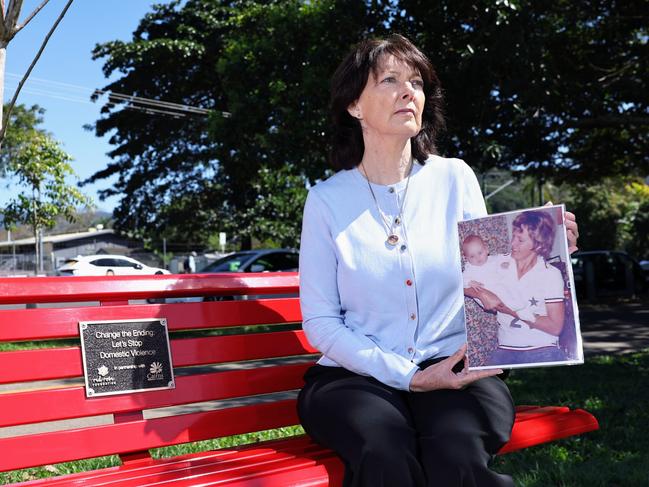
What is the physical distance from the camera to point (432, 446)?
91.0 inches

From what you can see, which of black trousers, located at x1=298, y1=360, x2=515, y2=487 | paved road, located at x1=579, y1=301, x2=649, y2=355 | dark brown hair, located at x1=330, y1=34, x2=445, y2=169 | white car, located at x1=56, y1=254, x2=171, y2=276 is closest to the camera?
black trousers, located at x1=298, y1=360, x2=515, y2=487

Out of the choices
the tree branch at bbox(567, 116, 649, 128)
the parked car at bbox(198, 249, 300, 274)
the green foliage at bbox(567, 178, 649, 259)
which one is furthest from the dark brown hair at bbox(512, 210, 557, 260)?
the green foliage at bbox(567, 178, 649, 259)

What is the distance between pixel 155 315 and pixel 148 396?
11.4 inches

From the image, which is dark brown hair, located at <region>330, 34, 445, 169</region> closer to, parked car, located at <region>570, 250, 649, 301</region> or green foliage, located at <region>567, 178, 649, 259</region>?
parked car, located at <region>570, 250, 649, 301</region>

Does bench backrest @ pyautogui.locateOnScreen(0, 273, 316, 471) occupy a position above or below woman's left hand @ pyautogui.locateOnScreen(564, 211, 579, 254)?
below

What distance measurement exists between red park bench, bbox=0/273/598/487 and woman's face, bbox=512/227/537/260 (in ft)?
2.61

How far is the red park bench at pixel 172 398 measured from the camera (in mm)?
2516

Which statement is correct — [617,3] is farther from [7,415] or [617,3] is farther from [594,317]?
[7,415]

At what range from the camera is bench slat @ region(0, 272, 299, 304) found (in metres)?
2.64

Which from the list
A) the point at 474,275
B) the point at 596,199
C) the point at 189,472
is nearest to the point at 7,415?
the point at 189,472

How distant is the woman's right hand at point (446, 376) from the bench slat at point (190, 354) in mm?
810

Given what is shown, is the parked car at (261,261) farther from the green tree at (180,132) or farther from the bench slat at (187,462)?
the bench slat at (187,462)

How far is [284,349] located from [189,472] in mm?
831

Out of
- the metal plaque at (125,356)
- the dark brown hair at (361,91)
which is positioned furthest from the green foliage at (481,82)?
the metal plaque at (125,356)
